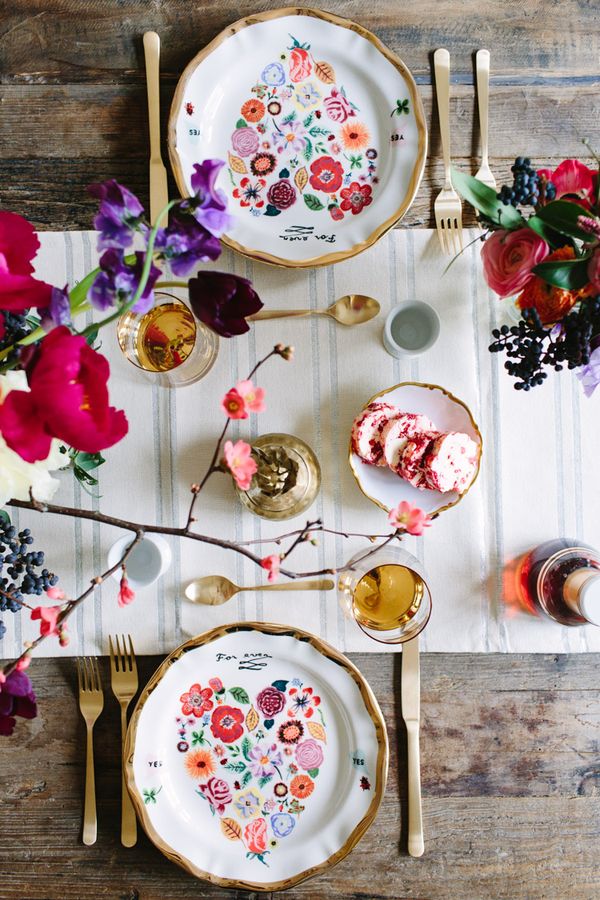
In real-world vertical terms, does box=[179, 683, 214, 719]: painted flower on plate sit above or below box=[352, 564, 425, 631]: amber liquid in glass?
below

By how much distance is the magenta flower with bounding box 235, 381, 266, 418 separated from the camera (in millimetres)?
637

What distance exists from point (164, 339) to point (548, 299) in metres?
0.52

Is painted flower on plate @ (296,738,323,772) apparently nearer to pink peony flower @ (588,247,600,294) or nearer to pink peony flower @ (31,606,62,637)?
pink peony flower @ (31,606,62,637)

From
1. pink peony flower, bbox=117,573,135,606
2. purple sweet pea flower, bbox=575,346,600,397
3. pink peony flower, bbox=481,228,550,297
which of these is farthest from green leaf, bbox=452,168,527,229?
pink peony flower, bbox=117,573,135,606

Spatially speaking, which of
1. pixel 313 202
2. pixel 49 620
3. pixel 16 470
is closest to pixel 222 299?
pixel 16 470

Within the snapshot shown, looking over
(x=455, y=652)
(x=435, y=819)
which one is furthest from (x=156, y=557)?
(x=435, y=819)

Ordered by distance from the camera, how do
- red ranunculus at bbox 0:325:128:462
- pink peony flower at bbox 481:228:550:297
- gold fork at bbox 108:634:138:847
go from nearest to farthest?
1. red ranunculus at bbox 0:325:128:462
2. pink peony flower at bbox 481:228:550:297
3. gold fork at bbox 108:634:138:847

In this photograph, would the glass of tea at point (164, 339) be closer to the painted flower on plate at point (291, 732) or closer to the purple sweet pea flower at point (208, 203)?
the purple sweet pea flower at point (208, 203)

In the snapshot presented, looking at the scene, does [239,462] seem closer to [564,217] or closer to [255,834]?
[564,217]

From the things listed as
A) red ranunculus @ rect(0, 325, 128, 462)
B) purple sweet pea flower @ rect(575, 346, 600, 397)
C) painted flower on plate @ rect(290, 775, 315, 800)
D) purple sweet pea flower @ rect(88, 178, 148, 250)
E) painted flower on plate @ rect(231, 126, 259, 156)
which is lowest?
painted flower on plate @ rect(290, 775, 315, 800)

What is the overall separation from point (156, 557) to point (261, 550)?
0.16 m

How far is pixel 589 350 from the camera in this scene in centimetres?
82

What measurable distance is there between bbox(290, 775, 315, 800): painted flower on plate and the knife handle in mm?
154

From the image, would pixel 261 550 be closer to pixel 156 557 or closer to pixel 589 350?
pixel 156 557
